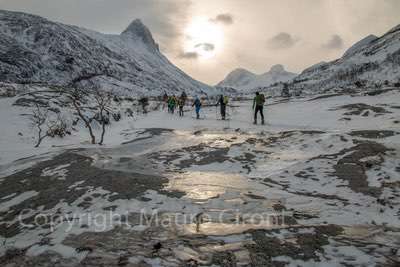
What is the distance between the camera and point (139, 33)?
189m

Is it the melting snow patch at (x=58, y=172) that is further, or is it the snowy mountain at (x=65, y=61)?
the snowy mountain at (x=65, y=61)

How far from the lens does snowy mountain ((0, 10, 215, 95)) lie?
87875 millimetres

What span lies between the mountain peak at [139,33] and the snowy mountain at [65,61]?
36817 millimetres

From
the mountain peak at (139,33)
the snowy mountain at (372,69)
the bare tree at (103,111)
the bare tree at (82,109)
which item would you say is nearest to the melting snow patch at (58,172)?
the bare tree at (103,111)

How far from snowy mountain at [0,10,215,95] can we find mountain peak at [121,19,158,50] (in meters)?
36.8

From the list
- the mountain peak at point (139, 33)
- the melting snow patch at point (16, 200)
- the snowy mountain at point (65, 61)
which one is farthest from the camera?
the mountain peak at point (139, 33)

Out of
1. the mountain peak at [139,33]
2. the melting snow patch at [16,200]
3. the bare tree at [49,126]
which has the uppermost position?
the mountain peak at [139,33]

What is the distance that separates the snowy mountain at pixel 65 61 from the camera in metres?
87.9

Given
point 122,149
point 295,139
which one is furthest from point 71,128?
point 295,139

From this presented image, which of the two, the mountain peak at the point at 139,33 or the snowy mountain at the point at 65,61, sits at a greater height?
the mountain peak at the point at 139,33

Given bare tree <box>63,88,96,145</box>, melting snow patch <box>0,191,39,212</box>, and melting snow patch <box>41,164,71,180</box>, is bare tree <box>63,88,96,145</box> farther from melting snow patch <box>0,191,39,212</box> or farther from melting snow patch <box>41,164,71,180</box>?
melting snow patch <box>0,191,39,212</box>

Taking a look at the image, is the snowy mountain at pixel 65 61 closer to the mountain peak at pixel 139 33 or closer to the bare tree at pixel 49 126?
the mountain peak at pixel 139 33

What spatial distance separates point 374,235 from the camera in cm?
572

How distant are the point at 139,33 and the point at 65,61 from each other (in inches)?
3705
